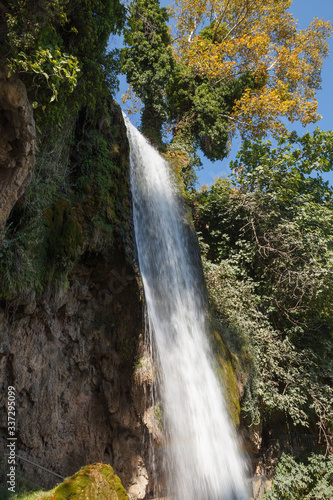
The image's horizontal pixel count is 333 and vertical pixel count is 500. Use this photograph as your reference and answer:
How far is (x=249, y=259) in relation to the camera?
1189 cm

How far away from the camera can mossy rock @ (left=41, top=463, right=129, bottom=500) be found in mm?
2873

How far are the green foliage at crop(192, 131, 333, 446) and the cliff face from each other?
13.1 ft

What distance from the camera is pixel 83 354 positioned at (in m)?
6.26

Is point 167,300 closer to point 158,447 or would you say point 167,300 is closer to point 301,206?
point 158,447

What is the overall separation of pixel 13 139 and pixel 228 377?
6.78 metres

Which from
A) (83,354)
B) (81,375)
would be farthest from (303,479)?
(83,354)

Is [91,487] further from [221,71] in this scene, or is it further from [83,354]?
[221,71]

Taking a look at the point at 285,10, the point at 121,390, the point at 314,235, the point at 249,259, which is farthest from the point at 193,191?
the point at 285,10

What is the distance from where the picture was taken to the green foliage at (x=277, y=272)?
1023 cm

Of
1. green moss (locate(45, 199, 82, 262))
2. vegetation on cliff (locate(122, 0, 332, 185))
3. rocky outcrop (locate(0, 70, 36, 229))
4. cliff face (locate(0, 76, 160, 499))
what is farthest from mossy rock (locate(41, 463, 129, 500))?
vegetation on cliff (locate(122, 0, 332, 185))

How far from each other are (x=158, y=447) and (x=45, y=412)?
2.07 metres

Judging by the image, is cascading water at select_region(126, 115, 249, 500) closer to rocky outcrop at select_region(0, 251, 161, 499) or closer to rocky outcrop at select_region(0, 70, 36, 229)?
rocky outcrop at select_region(0, 251, 161, 499)

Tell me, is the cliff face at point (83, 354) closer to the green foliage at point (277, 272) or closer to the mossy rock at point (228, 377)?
the mossy rock at point (228, 377)

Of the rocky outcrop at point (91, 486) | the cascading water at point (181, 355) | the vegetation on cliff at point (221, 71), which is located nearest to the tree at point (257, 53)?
the vegetation on cliff at point (221, 71)
